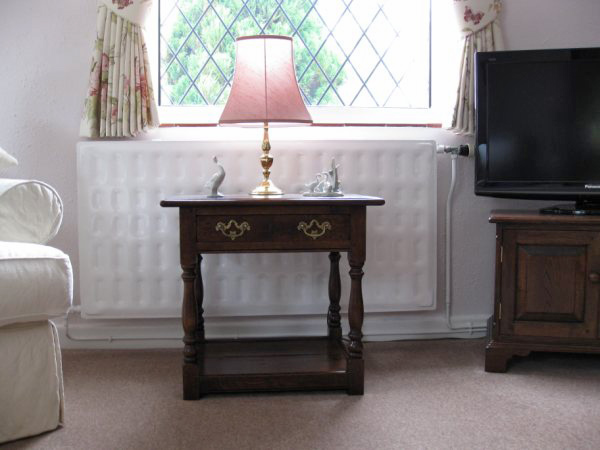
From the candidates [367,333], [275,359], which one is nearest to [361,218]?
[275,359]

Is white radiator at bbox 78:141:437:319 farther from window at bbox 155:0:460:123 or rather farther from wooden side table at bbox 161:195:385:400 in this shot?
wooden side table at bbox 161:195:385:400

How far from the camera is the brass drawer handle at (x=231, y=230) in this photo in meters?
1.74

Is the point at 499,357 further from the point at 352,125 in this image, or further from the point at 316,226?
the point at 352,125

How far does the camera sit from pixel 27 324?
1.47 m

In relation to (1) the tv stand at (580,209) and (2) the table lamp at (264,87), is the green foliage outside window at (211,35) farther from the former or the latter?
(1) the tv stand at (580,209)

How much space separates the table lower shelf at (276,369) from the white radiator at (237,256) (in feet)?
0.93

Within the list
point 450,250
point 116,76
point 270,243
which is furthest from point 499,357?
point 116,76

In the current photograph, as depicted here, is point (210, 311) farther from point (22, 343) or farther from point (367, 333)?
point (22, 343)

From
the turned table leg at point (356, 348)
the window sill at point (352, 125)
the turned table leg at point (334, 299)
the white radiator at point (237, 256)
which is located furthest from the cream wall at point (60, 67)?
the turned table leg at point (356, 348)

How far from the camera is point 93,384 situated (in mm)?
1912

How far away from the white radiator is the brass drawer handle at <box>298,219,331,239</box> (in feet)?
1.70

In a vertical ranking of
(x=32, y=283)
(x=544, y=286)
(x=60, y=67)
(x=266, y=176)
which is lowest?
(x=544, y=286)

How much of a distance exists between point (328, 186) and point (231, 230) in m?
0.37

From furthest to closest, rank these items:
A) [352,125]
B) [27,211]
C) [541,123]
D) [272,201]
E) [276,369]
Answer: [352,125]
[541,123]
[276,369]
[272,201]
[27,211]
